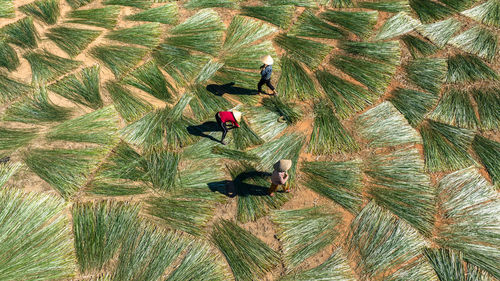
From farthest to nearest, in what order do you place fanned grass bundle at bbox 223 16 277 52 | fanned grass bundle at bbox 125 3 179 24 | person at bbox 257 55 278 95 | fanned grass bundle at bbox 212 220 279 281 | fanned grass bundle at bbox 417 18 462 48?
fanned grass bundle at bbox 125 3 179 24 → fanned grass bundle at bbox 417 18 462 48 → fanned grass bundle at bbox 223 16 277 52 → person at bbox 257 55 278 95 → fanned grass bundle at bbox 212 220 279 281

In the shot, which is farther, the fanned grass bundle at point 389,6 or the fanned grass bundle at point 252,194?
the fanned grass bundle at point 389,6

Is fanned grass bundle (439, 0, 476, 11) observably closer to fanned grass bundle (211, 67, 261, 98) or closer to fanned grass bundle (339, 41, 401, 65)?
fanned grass bundle (339, 41, 401, 65)

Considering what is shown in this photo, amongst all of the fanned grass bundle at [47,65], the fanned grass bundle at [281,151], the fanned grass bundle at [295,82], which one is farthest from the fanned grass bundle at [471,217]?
the fanned grass bundle at [47,65]

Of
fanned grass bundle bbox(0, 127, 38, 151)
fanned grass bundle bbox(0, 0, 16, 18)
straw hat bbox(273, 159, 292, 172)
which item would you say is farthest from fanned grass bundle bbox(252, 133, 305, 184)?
fanned grass bundle bbox(0, 0, 16, 18)

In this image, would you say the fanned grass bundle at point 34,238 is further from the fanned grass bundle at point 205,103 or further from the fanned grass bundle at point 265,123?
the fanned grass bundle at point 265,123

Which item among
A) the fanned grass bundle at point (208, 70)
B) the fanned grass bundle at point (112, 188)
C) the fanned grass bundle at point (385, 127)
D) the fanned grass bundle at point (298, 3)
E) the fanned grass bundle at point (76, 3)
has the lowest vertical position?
the fanned grass bundle at point (112, 188)

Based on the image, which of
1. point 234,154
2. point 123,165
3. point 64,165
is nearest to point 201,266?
point 234,154

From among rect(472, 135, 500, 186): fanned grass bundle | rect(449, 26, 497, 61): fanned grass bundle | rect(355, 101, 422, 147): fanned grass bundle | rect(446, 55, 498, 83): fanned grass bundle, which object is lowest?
rect(472, 135, 500, 186): fanned grass bundle

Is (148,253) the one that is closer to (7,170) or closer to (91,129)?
(91,129)
